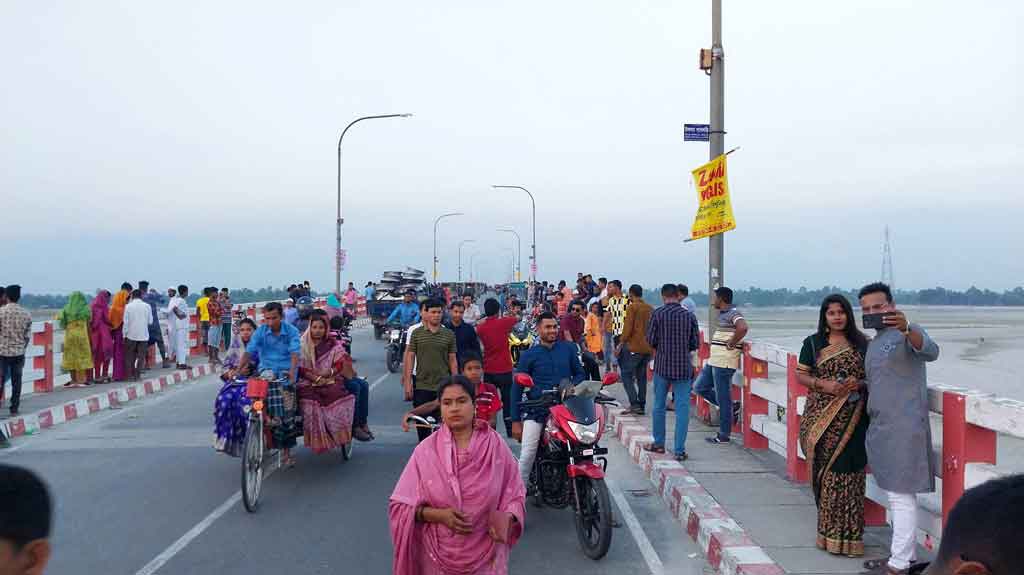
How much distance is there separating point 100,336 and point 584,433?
12.7 meters

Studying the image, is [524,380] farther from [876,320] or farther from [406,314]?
[406,314]

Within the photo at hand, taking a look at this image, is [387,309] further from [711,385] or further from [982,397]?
[982,397]

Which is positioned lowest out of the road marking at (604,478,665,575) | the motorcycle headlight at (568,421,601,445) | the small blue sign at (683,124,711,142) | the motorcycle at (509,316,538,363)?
the road marking at (604,478,665,575)

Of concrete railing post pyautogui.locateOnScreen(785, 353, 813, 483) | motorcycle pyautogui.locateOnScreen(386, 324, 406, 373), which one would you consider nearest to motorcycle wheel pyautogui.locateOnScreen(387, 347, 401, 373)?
motorcycle pyautogui.locateOnScreen(386, 324, 406, 373)

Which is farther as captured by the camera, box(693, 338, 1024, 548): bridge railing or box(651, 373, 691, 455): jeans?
box(651, 373, 691, 455): jeans

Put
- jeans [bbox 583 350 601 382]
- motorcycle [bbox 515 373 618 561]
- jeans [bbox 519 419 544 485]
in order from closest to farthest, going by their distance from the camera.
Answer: motorcycle [bbox 515 373 618 561], jeans [bbox 519 419 544 485], jeans [bbox 583 350 601 382]

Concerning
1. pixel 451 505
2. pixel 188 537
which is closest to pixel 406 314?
pixel 188 537

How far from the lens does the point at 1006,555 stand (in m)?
1.42

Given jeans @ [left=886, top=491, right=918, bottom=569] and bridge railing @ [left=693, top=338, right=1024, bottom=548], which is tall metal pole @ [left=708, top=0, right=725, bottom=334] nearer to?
bridge railing @ [left=693, top=338, right=1024, bottom=548]

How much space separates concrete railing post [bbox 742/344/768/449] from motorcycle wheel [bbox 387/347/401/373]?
9.77 meters

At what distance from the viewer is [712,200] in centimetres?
1077

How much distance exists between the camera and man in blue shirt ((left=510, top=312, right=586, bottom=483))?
711 cm

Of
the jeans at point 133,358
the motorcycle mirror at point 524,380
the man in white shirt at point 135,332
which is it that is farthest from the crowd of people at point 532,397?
the jeans at point 133,358

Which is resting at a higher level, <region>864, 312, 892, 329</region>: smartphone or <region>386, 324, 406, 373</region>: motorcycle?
<region>864, 312, 892, 329</region>: smartphone
